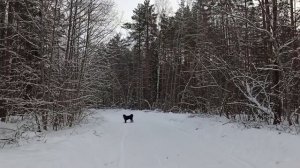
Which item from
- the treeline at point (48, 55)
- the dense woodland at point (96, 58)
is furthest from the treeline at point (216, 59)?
the treeline at point (48, 55)

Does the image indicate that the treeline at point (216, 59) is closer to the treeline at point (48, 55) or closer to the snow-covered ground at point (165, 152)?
the treeline at point (48, 55)

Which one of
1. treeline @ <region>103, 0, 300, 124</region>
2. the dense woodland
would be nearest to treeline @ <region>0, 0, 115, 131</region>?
A: the dense woodland

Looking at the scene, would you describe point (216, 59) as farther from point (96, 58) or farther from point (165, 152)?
point (165, 152)

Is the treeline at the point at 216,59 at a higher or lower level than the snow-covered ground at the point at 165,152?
higher

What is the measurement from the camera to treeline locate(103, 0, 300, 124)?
1505 cm

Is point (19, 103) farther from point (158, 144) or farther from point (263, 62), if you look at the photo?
point (263, 62)

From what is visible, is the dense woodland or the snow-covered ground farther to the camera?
the dense woodland

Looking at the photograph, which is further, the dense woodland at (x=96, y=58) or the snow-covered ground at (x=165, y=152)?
the dense woodland at (x=96, y=58)

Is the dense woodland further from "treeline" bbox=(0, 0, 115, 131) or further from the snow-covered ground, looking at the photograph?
the snow-covered ground

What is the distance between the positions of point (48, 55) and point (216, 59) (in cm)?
866

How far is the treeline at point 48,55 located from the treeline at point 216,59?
239 cm

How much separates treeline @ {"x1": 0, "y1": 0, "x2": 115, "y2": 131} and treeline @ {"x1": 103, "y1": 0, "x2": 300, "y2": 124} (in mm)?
2392

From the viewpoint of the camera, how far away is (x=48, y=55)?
50.7ft

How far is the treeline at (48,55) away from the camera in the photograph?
14.7 meters
